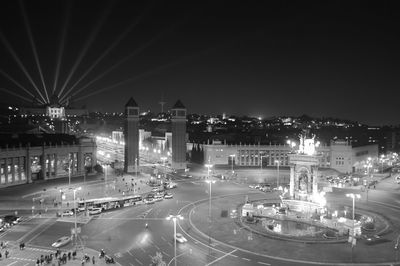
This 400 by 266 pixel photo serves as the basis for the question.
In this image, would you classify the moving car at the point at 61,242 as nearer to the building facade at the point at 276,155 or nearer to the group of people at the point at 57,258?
the group of people at the point at 57,258

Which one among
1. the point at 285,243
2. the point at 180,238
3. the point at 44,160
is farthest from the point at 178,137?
the point at 285,243

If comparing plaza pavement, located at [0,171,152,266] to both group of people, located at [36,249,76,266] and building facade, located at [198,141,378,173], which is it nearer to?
group of people, located at [36,249,76,266]

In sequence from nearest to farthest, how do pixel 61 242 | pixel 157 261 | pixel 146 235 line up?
pixel 157 261 → pixel 61 242 → pixel 146 235

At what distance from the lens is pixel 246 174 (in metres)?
94.2

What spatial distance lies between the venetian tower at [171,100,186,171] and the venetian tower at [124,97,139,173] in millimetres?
9729

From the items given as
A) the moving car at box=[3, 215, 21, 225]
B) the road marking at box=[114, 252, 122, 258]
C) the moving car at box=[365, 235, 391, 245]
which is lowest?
the road marking at box=[114, 252, 122, 258]

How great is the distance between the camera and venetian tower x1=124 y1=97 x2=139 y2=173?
98.6 m

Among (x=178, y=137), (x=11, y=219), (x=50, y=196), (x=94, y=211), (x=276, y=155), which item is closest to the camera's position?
(x=11, y=219)

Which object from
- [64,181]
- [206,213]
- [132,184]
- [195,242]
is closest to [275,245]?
[195,242]

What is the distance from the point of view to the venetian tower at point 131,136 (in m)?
98.6

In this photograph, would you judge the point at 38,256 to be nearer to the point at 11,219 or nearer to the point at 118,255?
the point at 118,255

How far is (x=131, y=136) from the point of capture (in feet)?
328

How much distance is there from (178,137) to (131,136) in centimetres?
1226


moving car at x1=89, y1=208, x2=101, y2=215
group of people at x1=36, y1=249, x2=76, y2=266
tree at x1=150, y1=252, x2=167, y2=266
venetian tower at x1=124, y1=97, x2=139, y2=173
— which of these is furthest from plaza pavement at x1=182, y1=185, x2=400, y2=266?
venetian tower at x1=124, y1=97, x2=139, y2=173
